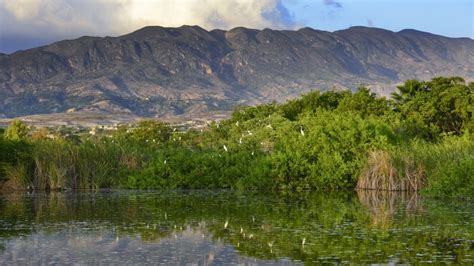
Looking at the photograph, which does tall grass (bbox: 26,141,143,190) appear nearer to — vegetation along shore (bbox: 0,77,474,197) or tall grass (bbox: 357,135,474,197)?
vegetation along shore (bbox: 0,77,474,197)

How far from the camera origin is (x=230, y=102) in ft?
626

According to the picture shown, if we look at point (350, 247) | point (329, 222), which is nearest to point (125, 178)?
point (329, 222)

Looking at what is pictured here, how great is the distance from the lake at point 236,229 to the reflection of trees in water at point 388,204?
26mm

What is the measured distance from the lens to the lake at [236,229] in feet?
44.9

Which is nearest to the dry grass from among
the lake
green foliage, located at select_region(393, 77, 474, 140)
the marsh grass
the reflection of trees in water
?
the reflection of trees in water

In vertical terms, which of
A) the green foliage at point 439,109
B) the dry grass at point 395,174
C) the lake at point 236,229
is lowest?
the lake at point 236,229

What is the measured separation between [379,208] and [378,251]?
687cm

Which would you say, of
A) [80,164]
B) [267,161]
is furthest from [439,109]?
[80,164]

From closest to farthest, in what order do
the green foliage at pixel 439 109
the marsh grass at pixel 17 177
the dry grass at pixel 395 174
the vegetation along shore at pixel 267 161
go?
the dry grass at pixel 395 174, the vegetation along shore at pixel 267 161, the marsh grass at pixel 17 177, the green foliage at pixel 439 109

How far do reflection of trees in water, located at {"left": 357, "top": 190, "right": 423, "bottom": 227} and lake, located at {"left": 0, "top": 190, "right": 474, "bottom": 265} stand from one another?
1.0 inches

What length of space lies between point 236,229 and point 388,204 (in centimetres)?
624

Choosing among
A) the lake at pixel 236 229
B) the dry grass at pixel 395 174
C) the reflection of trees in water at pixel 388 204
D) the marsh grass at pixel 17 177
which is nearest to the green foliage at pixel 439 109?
the dry grass at pixel 395 174

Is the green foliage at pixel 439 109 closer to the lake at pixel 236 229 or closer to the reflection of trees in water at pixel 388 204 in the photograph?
the reflection of trees in water at pixel 388 204

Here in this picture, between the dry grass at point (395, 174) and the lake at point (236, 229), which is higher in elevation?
the dry grass at point (395, 174)
